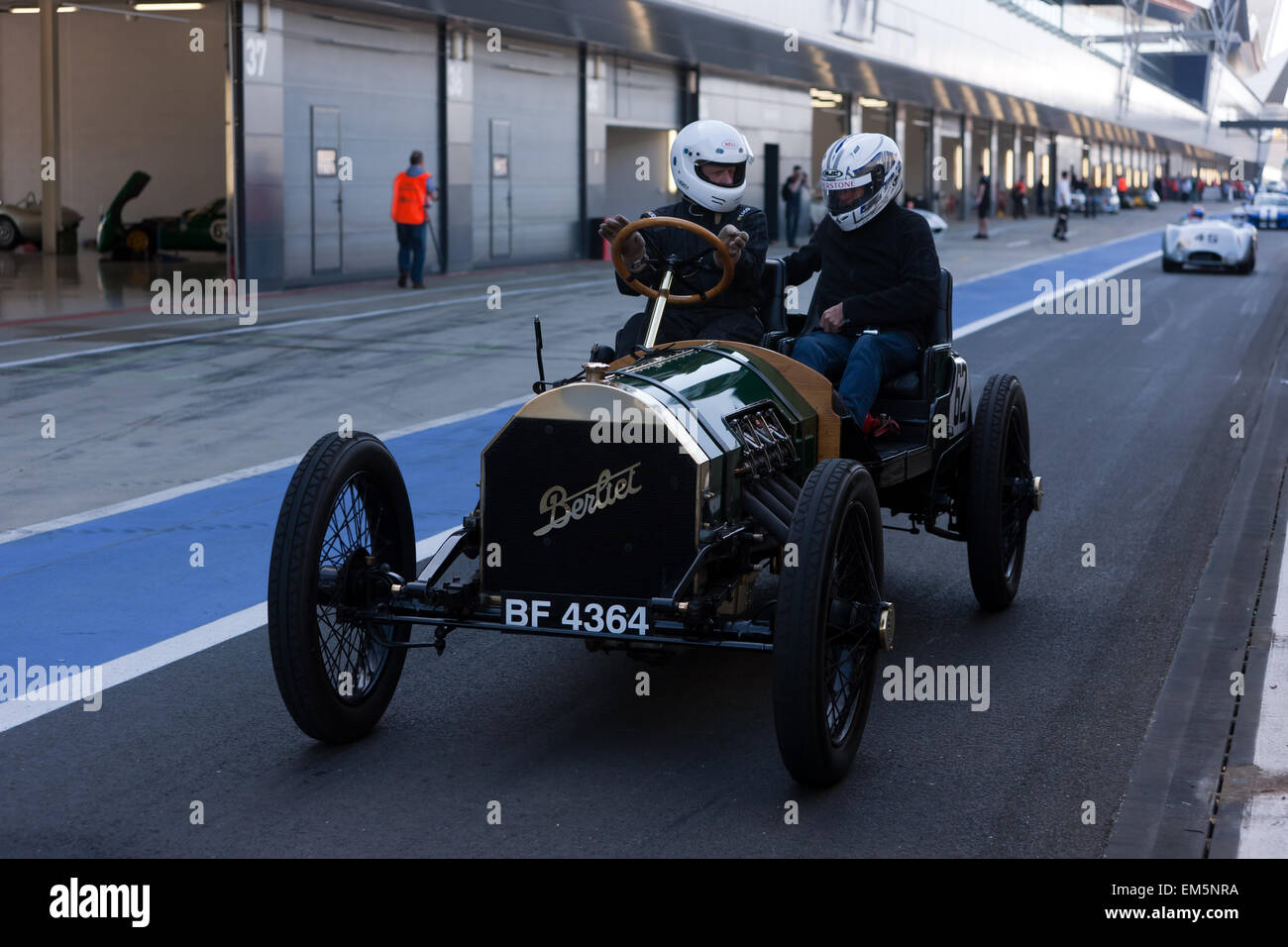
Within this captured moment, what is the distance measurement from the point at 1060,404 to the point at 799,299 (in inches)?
340

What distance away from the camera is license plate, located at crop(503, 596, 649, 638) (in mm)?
4617

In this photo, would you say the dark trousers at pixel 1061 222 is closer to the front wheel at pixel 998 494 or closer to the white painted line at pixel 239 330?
the white painted line at pixel 239 330

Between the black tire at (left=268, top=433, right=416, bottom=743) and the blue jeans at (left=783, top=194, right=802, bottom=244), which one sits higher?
the blue jeans at (left=783, top=194, right=802, bottom=244)

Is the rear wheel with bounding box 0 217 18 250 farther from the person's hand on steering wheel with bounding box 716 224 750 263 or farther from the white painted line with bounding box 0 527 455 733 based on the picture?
the person's hand on steering wheel with bounding box 716 224 750 263

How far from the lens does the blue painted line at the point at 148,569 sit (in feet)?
20.3

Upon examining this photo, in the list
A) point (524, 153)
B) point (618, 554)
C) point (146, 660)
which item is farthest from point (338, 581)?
point (524, 153)

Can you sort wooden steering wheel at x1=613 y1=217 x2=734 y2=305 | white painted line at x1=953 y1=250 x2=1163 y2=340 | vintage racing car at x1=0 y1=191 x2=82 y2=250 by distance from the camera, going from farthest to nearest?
vintage racing car at x1=0 y1=191 x2=82 y2=250, white painted line at x1=953 y1=250 x2=1163 y2=340, wooden steering wheel at x1=613 y1=217 x2=734 y2=305

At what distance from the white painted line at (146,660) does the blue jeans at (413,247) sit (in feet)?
55.5

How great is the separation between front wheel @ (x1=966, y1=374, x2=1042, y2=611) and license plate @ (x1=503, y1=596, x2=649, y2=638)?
7.30 feet

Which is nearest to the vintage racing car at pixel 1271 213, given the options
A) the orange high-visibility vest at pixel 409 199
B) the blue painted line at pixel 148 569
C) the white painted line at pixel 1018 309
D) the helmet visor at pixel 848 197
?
the white painted line at pixel 1018 309

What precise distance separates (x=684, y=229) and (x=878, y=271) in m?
1.09

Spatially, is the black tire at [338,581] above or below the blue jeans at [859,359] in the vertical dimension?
below

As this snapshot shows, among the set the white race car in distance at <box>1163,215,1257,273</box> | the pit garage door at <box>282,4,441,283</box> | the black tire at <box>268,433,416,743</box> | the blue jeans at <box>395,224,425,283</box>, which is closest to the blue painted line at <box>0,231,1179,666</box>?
the black tire at <box>268,433,416,743</box>
